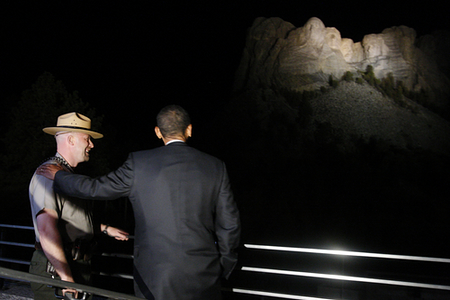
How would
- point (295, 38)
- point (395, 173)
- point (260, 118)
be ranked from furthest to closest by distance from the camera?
point (295, 38), point (260, 118), point (395, 173)

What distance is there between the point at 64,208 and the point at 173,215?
81 centimetres

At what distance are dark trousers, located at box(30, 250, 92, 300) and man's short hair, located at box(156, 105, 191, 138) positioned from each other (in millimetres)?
1082

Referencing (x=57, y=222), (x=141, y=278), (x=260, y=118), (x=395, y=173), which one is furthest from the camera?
(x=260, y=118)

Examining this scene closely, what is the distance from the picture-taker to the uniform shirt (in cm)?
224

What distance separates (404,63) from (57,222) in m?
85.0

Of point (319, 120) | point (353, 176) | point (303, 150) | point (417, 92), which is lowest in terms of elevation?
point (353, 176)

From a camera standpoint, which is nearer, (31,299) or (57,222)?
(57,222)

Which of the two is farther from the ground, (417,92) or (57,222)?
(417,92)

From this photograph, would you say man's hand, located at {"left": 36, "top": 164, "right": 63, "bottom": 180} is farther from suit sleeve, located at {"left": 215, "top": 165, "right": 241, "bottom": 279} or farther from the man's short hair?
suit sleeve, located at {"left": 215, "top": 165, "right": 241, "bottom": 279}

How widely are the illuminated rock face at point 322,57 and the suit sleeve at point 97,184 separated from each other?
7128cm

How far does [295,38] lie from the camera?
73.7 metres

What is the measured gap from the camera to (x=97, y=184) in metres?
2.06

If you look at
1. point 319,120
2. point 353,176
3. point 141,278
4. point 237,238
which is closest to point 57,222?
point 141,278

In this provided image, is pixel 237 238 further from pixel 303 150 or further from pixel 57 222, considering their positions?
pixel 303 150
